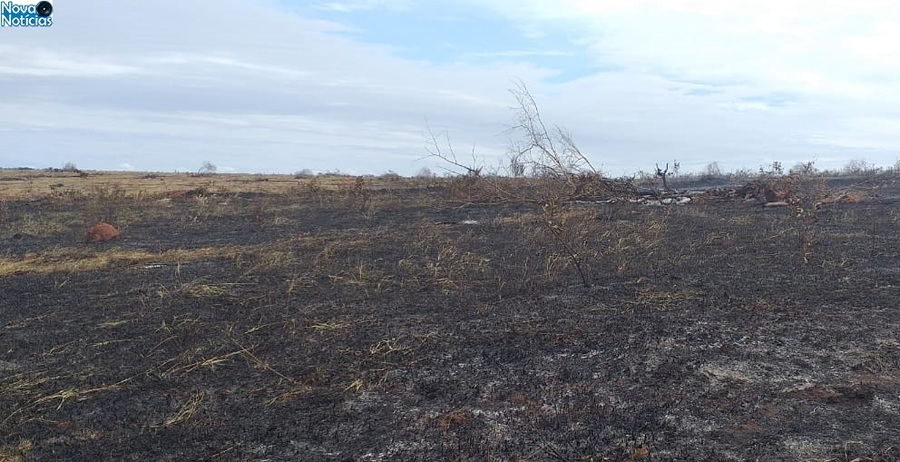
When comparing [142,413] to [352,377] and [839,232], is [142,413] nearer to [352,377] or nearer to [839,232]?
[352,377]

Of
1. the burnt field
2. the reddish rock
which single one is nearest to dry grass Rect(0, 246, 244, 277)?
the burnt field

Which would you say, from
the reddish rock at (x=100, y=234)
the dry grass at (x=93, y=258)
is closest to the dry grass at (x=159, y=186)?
the reddish rock at (x=100, y=234)

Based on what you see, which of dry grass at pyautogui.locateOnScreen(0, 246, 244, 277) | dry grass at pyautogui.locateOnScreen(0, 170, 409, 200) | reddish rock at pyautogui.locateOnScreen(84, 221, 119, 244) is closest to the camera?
dry grass at pyautogui.locateOnScreen(0, 246, 244, 277)

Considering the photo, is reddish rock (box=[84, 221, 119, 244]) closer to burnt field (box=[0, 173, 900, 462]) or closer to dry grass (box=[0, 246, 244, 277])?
dry grass (box=[0, 246, 244, 277])

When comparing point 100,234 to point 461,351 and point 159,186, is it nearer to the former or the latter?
point 461,351

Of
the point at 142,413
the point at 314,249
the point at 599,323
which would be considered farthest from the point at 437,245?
the point at 142,413

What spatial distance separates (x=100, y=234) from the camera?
1145 cm

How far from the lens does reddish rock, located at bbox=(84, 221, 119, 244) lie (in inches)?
448

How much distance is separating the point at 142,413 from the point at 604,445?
2752 millimetres

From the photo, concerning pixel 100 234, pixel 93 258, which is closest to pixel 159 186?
pixel 100 234

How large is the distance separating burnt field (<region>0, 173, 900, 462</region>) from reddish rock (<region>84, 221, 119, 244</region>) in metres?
1.03

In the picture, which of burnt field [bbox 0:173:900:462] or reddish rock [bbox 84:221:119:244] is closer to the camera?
burnt field [bbox 0:173:900:462]

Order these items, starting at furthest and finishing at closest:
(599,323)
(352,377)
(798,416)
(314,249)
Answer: (314,249), (599,323), (352,377), (798,416)

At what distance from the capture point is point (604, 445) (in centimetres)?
321
